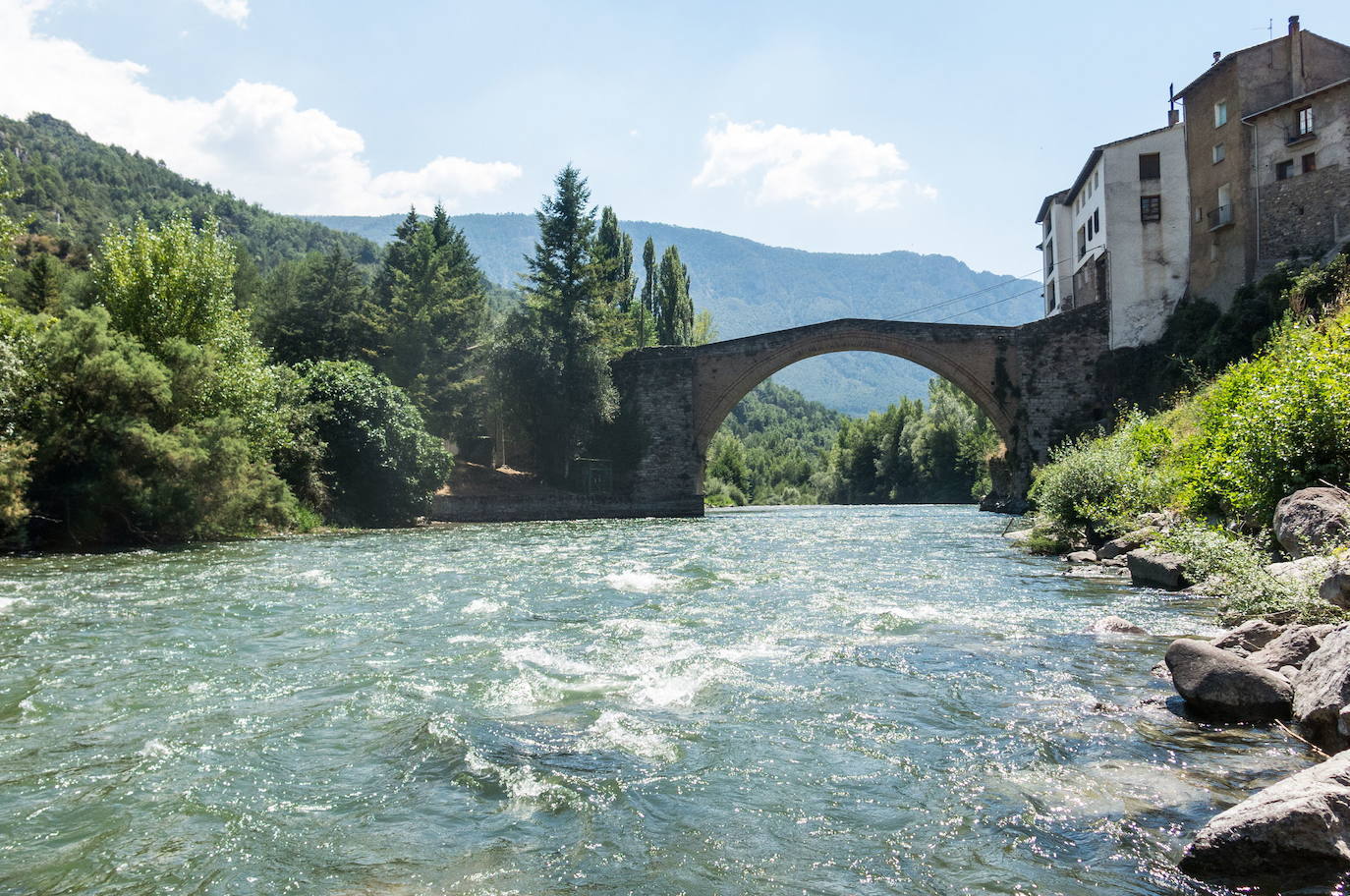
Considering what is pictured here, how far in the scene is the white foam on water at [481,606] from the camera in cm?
1010

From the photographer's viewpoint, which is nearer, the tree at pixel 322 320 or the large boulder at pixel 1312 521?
the large boulder at pixel 1312 521

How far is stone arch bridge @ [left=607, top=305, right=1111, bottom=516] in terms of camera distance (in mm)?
34594

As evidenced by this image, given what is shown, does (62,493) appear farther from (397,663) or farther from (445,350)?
(445,350)

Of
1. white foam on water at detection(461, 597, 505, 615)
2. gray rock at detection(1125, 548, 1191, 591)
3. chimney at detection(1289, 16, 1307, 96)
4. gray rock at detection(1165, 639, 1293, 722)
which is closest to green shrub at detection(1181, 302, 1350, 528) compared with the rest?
gray rock at detection(1125, 548, 1191, 591)

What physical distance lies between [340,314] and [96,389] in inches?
840

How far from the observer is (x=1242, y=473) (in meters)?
9.77

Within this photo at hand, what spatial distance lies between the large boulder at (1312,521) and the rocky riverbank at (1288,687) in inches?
0.5

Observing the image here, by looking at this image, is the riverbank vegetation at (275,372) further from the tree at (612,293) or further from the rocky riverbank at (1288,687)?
the rocky riverbank at (1288,687)

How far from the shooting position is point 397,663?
736cm

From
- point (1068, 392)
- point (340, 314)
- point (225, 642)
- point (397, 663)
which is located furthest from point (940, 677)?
point (340, 314)

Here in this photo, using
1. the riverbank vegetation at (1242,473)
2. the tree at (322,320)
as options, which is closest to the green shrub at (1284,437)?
the riverbank vegetation at (1242,473)

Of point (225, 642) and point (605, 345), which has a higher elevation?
point (605, 345)

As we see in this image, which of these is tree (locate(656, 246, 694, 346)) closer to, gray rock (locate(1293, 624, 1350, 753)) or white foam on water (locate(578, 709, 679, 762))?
white foam on water (locate(578, 709, 679, 762))

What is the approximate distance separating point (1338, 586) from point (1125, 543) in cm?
819
